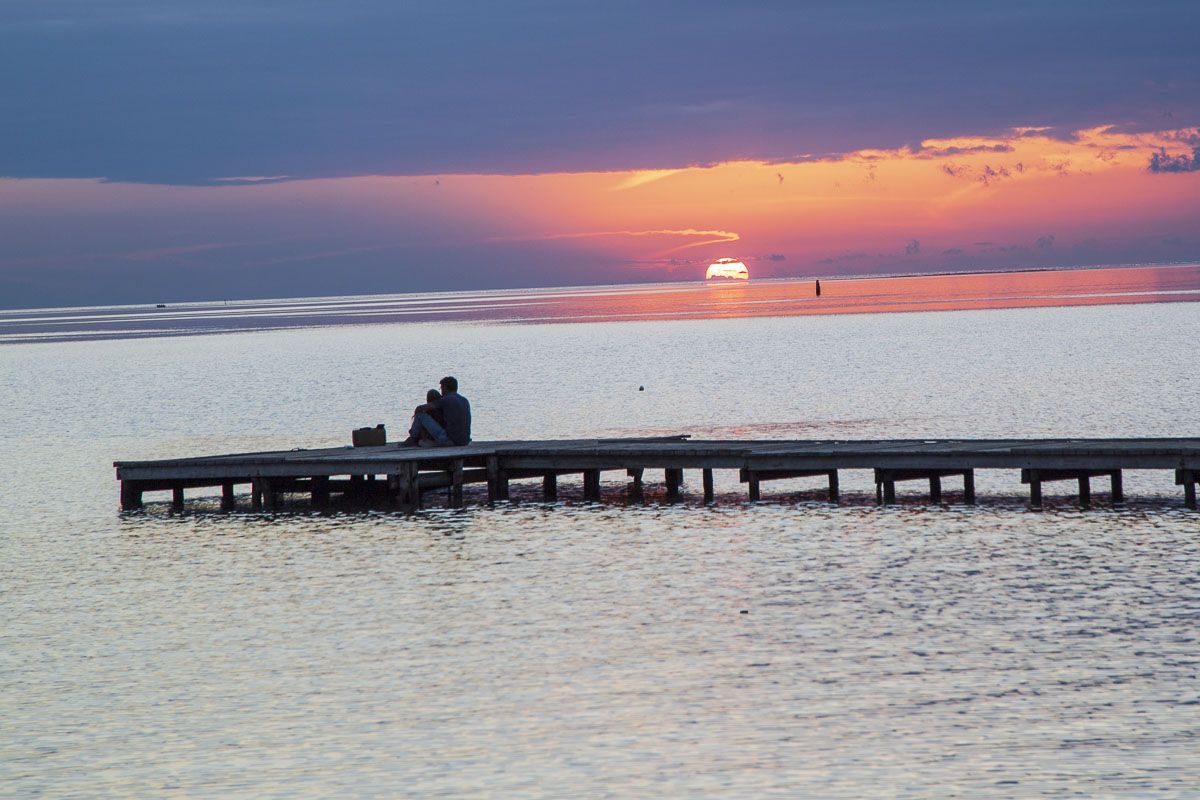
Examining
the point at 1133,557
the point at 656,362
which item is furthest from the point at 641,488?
the point at 656,362

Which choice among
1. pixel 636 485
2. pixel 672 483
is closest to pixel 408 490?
pixel 636 485

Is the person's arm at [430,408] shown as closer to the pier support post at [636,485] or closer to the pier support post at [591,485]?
the pier support post at [591,485]

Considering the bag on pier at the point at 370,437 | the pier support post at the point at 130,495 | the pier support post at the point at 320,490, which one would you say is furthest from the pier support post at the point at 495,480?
the pier support post at the point at 130,495

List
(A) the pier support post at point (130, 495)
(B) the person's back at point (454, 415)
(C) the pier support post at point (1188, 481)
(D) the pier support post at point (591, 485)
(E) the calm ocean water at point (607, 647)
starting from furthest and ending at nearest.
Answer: (A) the pier support post at point (130, 495)
(B) the person's back at point (454, 415)
(D) the pier support post at point (591, 485)
(C) the pier support post at point (1188, 481)
(E) the calm ocean water at point (607, 647)

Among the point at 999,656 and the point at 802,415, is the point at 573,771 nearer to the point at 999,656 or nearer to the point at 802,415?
the point at 999,656

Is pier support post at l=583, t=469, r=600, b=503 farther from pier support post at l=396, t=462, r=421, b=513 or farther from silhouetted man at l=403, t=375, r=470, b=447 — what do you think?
pier support post at l=396, t=462, r=421, b=513

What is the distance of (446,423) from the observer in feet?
92.0

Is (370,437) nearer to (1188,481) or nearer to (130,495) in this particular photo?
(130,495)

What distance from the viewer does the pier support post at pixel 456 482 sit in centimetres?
2698

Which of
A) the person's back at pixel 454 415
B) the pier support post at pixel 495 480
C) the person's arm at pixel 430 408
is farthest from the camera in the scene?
the person's arm at pixel 430 408

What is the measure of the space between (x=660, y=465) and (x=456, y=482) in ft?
12.2

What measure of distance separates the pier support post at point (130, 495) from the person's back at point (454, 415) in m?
6.13

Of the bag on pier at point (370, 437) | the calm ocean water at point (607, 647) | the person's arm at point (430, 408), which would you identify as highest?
the person's arm at point (430, 408)

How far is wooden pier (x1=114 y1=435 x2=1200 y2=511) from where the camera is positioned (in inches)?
924
